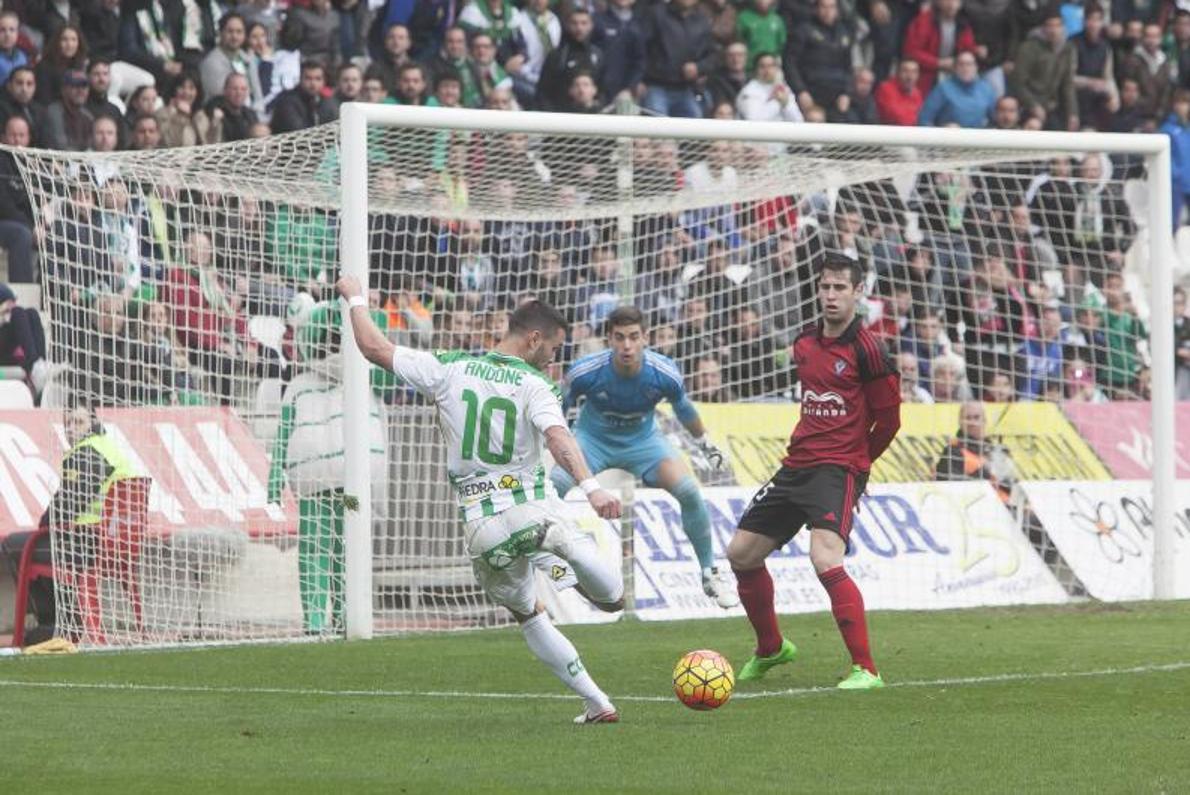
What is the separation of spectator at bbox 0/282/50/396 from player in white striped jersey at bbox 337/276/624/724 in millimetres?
8423

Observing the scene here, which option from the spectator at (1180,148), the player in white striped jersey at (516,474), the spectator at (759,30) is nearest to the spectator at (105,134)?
the spectator at (759,30)

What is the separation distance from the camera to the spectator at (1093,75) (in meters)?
26.7

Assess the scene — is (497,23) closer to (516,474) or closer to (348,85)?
(348,85)

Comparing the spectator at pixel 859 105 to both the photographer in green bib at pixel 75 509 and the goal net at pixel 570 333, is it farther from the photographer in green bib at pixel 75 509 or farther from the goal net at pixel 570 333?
the photographer in green bib at pixel 75 509

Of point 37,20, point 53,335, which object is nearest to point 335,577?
point 53,335

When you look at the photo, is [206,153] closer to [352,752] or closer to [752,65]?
[352,752]

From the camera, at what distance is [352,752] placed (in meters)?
9.02

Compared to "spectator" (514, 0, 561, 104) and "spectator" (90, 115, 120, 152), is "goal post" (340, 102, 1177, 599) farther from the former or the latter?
"spectator" (514, 0, 561, 104)

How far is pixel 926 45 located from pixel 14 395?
12.9 metres

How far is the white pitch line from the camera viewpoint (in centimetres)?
1127

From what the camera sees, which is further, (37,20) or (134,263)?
(37,20)

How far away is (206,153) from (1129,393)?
9528mm

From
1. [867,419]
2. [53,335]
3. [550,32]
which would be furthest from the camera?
[550,32]

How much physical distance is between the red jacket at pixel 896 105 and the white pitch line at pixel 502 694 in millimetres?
13277
